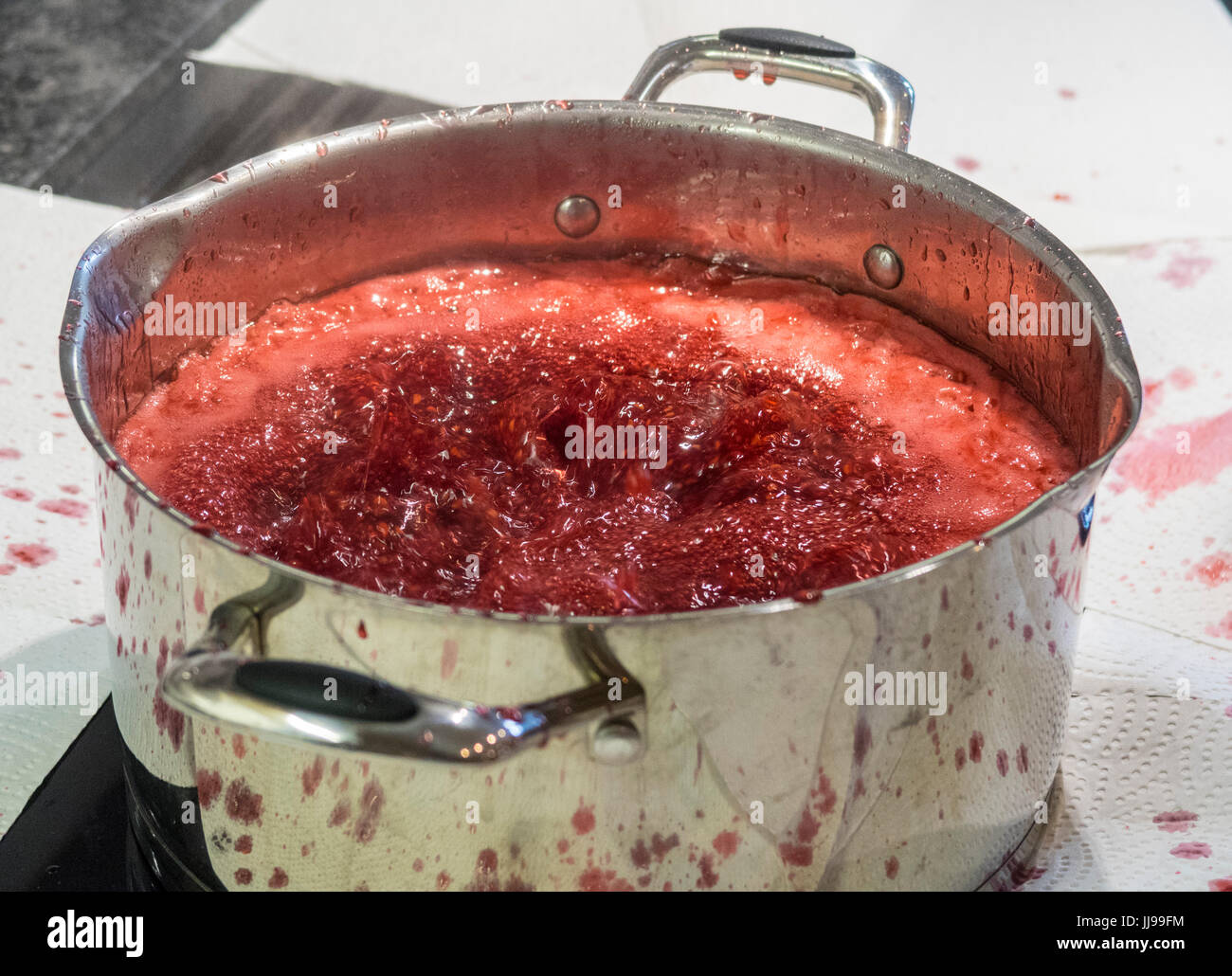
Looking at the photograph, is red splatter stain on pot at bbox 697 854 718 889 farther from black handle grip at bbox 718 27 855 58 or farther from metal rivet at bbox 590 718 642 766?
black handle grip at bbox 718 27 855 58

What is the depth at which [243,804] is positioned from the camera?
2.02ft

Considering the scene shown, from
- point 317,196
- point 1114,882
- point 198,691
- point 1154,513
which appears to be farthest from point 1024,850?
point 317,196

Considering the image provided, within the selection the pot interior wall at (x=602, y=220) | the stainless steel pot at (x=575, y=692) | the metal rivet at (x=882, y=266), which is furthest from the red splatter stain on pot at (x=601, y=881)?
the metal rivet at (x=882, y=266)

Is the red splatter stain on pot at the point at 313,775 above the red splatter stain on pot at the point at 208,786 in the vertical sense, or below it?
above

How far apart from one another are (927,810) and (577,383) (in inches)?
13.1

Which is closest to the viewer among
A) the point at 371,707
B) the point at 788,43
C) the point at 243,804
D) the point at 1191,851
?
the point at 371,707

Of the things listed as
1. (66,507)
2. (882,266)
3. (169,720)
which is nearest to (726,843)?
(169,720)

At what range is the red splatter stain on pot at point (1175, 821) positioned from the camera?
2.46 feet

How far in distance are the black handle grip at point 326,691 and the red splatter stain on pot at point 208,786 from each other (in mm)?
136

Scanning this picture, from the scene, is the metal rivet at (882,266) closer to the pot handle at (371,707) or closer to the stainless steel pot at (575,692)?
the stainless steel pot at (575,692)

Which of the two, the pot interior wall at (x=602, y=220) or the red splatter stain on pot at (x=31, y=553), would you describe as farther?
the red splatter stain on pot at (x=31, y=553)

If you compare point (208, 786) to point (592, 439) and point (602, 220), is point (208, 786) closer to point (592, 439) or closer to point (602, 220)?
point (592, 439)

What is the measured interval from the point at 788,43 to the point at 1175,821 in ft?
1.67

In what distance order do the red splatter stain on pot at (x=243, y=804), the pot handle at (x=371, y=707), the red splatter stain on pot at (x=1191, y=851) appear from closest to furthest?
the pot handle at (x=371, y=707) → the red splatter stain on pot at (x=243, y=804) → the red splatter stain on pot at (x=1191, y=851)
